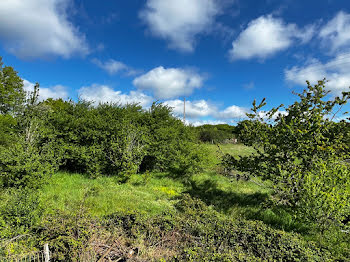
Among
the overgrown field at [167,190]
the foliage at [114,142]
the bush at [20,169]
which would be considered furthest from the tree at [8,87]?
the bush at [20,169]

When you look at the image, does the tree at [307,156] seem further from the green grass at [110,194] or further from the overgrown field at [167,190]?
the green grass at [110,194]

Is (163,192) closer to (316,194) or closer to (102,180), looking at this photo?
(102,180)

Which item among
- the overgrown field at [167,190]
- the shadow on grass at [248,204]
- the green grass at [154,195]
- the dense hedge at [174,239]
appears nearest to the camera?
the dense hedge at [174,239]

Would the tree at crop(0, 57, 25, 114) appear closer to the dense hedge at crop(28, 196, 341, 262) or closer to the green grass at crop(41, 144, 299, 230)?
the green grass at crop(41, 144, 299, 230)

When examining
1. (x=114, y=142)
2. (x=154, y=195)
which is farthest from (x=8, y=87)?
(x=154, y=195)

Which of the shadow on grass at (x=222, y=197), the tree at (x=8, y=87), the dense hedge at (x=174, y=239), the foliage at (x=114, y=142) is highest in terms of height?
the tree at (x=8, y=87)

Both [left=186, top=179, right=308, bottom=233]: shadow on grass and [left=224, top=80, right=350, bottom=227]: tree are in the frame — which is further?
[left=186, top=179, right=308, bottom=233]: shadow on grass

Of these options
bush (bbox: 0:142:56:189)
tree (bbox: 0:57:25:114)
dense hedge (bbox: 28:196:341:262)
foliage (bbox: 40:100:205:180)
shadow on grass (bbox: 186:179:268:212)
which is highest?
tree (bbox: 0:57:25:114)

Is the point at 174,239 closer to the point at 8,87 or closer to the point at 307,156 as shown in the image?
the point at 307,156

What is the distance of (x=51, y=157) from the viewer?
7609 millimetres

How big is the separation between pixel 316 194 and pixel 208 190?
4.16 metres

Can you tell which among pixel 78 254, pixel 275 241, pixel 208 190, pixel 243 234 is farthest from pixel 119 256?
pixel 208 190

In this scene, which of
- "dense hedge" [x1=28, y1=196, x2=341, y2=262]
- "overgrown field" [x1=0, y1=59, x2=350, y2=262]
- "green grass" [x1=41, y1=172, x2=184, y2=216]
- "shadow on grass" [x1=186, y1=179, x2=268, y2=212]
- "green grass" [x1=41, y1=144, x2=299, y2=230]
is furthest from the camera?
"shadow on grass" [x1=186, y1=179, x2=268, y2=212]

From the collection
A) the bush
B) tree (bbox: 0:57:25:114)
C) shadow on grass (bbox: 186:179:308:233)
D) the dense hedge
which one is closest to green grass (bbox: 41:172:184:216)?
the bush
